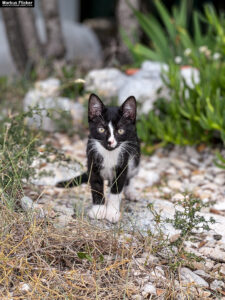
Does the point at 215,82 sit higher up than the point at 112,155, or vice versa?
the point at 215,82

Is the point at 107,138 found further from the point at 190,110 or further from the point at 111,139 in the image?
the point at 190,110

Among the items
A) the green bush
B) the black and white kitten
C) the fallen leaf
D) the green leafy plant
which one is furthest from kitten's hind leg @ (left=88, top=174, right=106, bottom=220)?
the green leafy plant

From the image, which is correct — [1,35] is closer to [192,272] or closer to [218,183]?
[218,183]

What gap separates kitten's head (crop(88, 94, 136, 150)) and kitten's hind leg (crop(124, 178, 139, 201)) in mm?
573

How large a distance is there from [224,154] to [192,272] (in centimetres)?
189

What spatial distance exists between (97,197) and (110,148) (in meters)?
0.37

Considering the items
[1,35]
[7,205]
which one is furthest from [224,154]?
[1,35]

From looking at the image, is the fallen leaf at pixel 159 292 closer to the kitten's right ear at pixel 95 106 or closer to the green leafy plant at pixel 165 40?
the kitten's right ear at pixel 95 106

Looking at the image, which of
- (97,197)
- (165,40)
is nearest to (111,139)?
(97,197)

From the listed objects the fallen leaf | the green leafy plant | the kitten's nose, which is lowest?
the fallen leaf

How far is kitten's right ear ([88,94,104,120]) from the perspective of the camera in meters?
2.30

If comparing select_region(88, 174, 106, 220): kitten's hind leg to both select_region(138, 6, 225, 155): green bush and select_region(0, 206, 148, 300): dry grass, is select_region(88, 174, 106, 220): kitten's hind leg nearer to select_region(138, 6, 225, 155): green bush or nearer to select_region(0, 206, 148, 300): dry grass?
select_region(0, 206, 148, 300): dry grass

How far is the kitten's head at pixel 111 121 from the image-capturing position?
2291mm

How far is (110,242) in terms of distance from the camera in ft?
6.88
